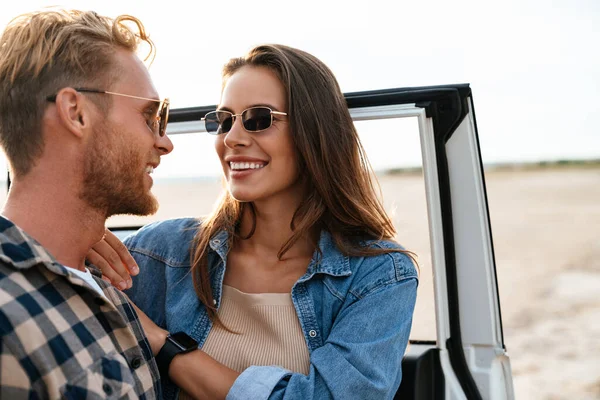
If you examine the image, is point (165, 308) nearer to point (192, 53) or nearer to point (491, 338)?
point (491, 338)

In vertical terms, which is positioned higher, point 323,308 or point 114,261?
point 114,261

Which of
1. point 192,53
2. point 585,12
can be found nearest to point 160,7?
point 192,53

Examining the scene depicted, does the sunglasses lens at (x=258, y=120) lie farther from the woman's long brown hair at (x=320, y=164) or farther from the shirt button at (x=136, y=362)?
the shirt button at (x=136, y=362)

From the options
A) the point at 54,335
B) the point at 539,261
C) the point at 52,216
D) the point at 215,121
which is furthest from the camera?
the point at 539,261

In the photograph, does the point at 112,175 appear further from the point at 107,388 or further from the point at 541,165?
the point at 541,165

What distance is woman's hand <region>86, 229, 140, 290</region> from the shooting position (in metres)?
2.20

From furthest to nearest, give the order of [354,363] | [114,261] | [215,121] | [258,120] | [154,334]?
1. [215,121]
2. [258,120]
3. [114,261]
4. [154,334]
5. [354,363]

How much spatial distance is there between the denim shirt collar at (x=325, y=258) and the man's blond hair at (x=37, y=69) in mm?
Answer: 775

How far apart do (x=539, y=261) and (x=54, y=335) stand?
11.5 metres

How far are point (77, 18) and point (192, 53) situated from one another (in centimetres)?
2412

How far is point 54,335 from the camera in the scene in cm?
159

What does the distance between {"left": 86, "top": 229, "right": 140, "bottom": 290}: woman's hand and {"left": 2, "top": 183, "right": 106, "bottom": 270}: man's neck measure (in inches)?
9.2

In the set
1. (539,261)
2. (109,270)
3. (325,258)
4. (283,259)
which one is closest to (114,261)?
(109,270)

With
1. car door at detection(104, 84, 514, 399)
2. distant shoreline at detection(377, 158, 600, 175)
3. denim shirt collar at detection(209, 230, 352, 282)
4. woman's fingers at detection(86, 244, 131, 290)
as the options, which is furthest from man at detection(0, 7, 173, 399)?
distant shoreline at detection(377, 158, 600, 175)
